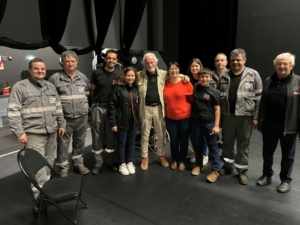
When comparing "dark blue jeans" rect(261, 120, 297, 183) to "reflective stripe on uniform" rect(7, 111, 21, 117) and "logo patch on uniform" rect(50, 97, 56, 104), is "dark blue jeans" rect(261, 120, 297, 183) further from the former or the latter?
"reflective stripe on uniform" rect(7, 111, 21, 117)

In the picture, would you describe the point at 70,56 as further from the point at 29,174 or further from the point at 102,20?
the point at 102,20

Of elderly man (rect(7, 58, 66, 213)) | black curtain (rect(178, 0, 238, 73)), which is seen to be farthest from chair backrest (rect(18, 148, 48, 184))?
black curtain (rect(178, 0, 238, 73))

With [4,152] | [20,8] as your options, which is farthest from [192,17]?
[4,152]

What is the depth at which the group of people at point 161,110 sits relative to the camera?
2.09m

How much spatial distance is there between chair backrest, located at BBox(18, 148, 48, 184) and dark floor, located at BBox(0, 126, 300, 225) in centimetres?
53

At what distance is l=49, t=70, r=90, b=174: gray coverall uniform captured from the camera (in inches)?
93.2

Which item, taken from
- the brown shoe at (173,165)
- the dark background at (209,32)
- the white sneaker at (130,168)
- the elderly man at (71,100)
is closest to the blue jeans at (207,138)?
the brown shoe at (173,165)

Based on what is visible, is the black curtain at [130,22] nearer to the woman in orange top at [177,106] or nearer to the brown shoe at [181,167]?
the woman in orange top at [177,106]

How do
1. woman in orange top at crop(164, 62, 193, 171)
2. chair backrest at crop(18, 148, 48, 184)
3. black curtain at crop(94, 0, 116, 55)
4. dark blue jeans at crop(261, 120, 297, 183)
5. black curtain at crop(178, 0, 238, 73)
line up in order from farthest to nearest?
1. black curtain at crop(178, 0, 238, 73)
2. black curtain at crop(94, 0, 116, 55)
3. woman in orange top at crop(164, 62, 193, 171)
4. dark blue jeans at crop(261, 120, 297, 183)
5. chair backrest at crop(18, 148, 48, 184)

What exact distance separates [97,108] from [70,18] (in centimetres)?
231

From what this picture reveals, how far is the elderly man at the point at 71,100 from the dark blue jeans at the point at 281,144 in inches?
75.2

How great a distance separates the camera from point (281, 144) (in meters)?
2.28

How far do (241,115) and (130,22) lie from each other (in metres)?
3.31

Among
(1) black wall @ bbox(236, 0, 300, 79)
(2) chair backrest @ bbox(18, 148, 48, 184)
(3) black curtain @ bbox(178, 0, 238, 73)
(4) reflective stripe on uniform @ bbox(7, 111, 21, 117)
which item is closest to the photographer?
(2) chair backrest @ bbox(18, 148, 48, 184)
